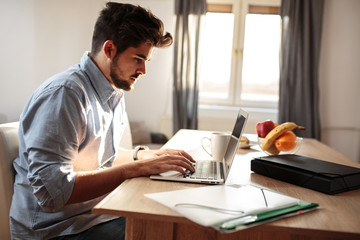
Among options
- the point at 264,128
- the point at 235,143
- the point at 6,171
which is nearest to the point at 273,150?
the point at 264,128

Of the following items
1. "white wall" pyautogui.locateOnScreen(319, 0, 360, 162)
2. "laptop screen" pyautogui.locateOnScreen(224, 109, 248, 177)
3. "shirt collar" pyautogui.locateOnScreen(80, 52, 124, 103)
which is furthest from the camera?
"white wall" pyautogui.locateOnScreen(319, 0, 360, 162)

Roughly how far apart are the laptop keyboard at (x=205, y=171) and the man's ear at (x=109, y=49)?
20.7 inches

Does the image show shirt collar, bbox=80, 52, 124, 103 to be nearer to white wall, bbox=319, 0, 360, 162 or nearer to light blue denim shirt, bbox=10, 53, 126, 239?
light blue denim shirt, bbox=10, 53, 126, 239

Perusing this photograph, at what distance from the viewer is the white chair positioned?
116 cm

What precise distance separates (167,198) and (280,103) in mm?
3232


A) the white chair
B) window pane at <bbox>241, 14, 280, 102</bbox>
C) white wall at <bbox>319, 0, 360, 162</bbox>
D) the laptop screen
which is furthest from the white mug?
white wall at <bbox>319, 0, 360, 162</bbox>

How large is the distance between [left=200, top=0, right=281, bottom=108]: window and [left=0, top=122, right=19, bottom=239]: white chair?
294 cm

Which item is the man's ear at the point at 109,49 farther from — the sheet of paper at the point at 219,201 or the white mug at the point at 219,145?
the sheet of paper at the point at 219,201

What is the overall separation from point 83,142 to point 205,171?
426mm

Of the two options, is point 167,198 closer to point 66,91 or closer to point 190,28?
point 66,91

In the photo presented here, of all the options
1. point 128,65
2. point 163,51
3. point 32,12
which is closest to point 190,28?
point 163,51

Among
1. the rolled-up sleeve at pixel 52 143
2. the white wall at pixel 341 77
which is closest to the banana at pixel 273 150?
the rolled-up sleeve at pixel 52 143

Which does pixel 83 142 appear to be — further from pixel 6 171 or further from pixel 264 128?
pixel 264 128

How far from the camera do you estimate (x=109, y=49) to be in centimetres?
134
